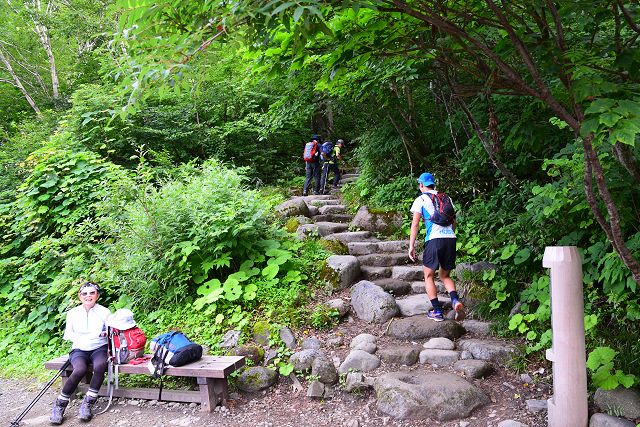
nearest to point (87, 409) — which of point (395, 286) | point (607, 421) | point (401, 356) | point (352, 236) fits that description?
point (401, 356)

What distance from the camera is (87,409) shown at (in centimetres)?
420

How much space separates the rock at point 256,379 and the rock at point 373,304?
4.97 feet

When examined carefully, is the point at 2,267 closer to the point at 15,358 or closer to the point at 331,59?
the point at 15,358

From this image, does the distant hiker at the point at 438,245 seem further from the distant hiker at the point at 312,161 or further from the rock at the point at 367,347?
the distant hiker at the point at 312,161

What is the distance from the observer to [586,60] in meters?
2.54

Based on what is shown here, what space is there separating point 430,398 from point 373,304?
6.06 feet

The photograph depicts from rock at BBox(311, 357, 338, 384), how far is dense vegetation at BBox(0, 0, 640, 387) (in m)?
1.00

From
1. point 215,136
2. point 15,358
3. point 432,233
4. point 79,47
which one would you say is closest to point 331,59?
point 432,233

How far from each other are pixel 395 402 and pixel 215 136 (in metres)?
10.9

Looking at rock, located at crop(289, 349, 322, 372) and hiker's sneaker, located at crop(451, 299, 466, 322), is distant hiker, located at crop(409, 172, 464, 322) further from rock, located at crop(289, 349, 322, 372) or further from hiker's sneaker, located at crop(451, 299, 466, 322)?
rock, located at crop(289, 349, 322, 372)

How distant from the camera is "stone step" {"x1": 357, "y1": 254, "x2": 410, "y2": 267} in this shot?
6.98m

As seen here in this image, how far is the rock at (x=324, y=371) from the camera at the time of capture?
4.31 meters

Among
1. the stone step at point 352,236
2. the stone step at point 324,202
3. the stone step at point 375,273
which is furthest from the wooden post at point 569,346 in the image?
the stone step at point 324,202

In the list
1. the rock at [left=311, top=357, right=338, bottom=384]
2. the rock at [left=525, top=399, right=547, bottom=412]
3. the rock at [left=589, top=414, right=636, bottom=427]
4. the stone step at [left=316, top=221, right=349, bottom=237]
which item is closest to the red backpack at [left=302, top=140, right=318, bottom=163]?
the stone step at [left=316, top=221, right=349, bottom=237]
